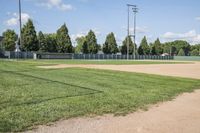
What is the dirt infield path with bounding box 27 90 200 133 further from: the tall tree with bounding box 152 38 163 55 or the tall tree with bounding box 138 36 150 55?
the tall tree with bounding box 152 38 163 55

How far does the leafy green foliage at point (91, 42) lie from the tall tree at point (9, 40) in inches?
856

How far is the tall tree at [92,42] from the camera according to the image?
92613mm

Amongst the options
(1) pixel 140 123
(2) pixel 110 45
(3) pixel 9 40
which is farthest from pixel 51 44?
(1) pixel 140 123

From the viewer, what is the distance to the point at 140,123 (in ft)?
21.4

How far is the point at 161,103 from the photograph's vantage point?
9.27 metres

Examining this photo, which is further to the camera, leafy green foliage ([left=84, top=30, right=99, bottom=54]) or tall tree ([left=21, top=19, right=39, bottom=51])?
leafy green foliage ([left=84, top=30, right=99, bottom=54])

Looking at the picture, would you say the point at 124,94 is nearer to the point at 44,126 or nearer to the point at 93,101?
the point at 93,101

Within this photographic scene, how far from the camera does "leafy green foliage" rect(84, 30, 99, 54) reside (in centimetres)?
9262

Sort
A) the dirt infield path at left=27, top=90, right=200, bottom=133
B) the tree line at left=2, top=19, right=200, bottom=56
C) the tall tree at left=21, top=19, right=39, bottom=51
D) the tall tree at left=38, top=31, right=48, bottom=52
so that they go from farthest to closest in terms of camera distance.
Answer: the tall tree at left=38, top=31, right=48, bottom=52, the tree line at left=2, top=19, right=200, bottom=56, the tall tree at left=21, top=19, right=39, bottom=51, the dirt infield path at left=27, top=90, right=200, bottom=133

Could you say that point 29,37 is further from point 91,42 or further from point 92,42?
point 92,42

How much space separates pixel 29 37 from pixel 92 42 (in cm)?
2407

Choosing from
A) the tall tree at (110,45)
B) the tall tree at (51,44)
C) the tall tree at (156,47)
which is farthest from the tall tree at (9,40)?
the tall tree at (156,47)

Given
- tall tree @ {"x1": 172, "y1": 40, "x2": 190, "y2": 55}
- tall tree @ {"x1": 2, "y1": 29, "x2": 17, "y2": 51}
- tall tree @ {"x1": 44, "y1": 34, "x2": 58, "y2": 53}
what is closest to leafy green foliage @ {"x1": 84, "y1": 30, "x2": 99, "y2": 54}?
tall tree @ {"x1": 44, "y1": 34, "x2": 58, "y2": 53}

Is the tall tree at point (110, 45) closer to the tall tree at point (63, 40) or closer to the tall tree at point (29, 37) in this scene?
the tall tree at point (63, 40)
